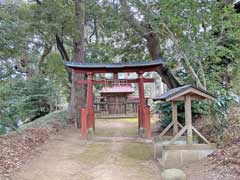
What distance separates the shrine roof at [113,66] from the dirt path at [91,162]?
286 centimetres

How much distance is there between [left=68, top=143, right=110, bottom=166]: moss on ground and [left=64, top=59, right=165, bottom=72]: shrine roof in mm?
3169

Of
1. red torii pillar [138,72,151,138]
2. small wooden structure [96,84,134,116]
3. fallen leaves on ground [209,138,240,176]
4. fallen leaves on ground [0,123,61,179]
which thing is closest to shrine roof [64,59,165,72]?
red torii pillar [138,72,151,138]

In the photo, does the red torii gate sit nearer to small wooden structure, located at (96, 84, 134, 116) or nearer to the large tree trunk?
the large tree trunk

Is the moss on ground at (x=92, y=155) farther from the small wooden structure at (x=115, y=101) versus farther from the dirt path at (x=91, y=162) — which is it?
the small wooden structure at (x=115, y=101)

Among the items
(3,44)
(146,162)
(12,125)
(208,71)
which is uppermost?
(3,44)

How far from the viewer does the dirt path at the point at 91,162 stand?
5.63 m

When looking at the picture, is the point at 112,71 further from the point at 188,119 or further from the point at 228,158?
the point at 228,158

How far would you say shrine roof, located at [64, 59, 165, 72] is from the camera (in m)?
10.5

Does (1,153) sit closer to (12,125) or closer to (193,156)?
(12,125)

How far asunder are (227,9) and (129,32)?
A: 5.74 metres

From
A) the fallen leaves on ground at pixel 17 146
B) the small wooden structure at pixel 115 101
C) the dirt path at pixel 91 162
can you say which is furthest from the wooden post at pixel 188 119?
the small wooden structure at pixel 115 101

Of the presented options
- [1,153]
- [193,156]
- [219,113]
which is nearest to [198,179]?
[193,156]

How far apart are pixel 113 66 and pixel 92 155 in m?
4.11

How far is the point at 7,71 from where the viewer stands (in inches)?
426
